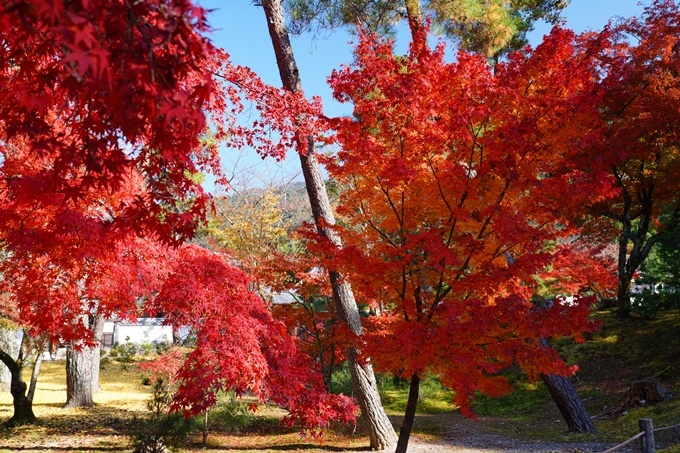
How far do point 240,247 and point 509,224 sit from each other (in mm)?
12892

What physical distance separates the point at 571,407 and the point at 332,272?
4812mm

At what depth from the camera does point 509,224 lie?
15.5 feet

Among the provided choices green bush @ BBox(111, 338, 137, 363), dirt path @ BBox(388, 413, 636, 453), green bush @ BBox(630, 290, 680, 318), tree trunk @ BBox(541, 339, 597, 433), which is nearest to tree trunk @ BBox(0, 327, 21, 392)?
green bush @ BBox(111, 338, 137, 363)

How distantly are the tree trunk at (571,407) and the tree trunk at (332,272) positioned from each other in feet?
10.5

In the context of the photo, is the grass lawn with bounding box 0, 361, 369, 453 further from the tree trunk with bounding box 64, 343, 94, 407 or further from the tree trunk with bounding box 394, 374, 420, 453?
the tree trunk with bounding box 394, 374, 420, 453

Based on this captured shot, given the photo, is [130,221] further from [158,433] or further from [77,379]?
[77,379]

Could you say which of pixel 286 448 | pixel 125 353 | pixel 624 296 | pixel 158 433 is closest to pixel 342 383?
pixel 286 448

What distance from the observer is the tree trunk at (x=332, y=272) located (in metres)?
7.46

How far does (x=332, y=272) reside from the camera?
7586 millimetres

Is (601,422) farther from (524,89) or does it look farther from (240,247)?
(240,247)

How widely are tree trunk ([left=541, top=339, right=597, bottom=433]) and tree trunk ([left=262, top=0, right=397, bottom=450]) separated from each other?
3186mm

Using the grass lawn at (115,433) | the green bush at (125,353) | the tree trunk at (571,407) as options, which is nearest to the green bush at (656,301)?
the tree trunk at (571,407)

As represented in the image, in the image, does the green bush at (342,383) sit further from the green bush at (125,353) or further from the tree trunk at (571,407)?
the green bush at (125,353)

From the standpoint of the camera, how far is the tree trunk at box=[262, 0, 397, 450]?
7.46 m
